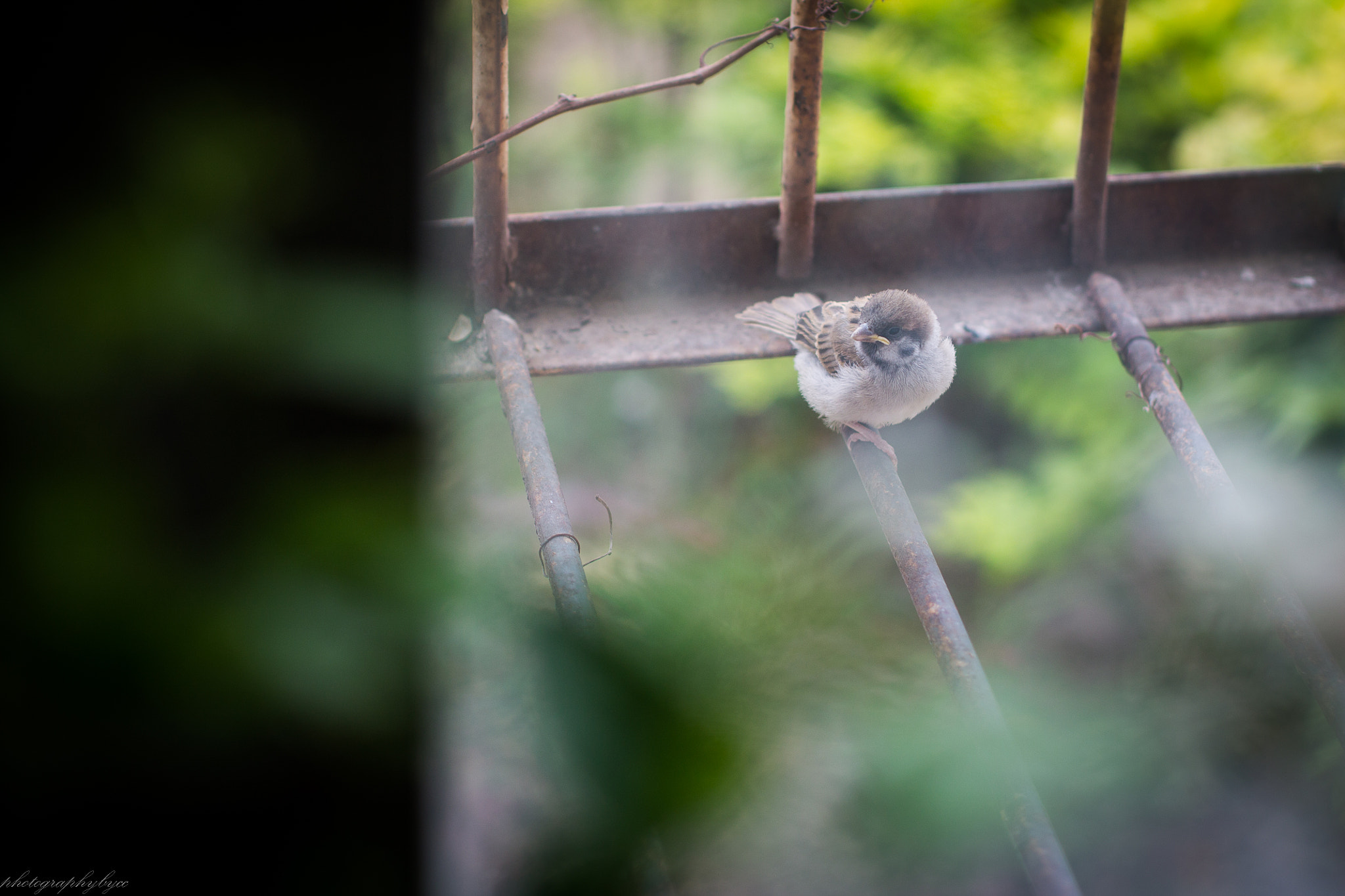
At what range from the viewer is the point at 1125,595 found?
4242 mm

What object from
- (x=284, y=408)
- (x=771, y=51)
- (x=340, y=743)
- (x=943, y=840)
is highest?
(x=771, y=51)

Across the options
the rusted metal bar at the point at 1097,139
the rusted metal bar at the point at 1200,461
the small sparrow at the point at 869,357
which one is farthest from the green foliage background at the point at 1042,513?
the rusted metal bar at the point at 1097,139

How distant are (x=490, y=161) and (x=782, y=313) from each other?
2.68 ft

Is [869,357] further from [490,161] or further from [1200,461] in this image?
[490,161]

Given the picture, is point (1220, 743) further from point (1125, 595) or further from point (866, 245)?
point (866, 245)

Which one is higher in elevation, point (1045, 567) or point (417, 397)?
point (1045, 567)

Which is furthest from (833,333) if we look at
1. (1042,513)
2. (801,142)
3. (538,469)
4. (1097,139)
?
(1042,513)

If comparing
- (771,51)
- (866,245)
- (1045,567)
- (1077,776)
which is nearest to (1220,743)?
(1077,776)

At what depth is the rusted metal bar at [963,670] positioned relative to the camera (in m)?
1.30

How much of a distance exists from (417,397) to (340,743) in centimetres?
18

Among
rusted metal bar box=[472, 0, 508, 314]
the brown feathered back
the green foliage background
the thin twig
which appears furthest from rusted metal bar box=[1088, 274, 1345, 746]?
rusted metal bar box=[472, 0, 508, 314]

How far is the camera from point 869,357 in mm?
2697

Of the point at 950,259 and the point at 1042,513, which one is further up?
the point at 1042,513

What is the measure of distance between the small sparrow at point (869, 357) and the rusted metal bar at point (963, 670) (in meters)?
0.49
